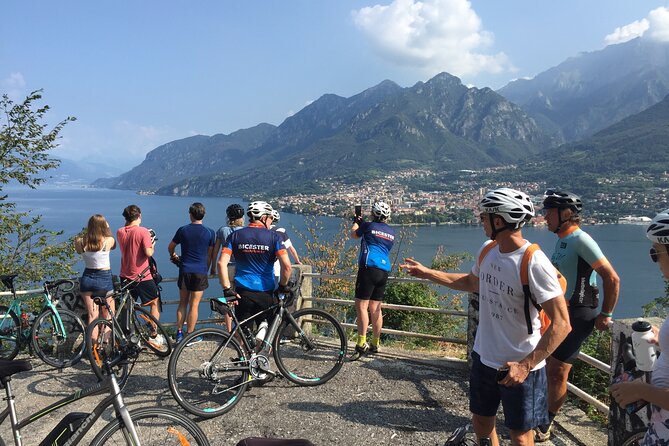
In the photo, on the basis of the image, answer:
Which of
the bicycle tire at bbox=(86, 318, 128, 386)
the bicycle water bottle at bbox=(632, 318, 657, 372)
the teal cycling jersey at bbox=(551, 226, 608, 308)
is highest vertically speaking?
the teal cycling jersey at bbox=(551, 226, 608, 308)

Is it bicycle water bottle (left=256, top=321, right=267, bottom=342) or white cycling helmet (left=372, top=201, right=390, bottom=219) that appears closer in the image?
bicycle water bottle (left=256, top=321, right=267, bottom=342)

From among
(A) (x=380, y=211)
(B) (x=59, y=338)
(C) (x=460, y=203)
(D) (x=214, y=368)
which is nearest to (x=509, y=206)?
(A) (x=380, y=211)

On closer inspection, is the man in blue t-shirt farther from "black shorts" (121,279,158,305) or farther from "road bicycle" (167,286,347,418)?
"road bicycle" (167,286,347,418)

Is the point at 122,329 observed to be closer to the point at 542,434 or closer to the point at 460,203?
the point at 542,434

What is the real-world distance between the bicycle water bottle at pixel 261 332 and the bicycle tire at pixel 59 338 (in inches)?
93.3

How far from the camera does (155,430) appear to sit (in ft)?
8.35

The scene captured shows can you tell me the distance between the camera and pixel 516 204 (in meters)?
2.49

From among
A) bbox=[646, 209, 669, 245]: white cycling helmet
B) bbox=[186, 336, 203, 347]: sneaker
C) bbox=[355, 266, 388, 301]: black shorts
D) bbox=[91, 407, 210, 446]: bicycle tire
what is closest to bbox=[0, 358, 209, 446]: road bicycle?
bbox=[91, 407, 210, 446]: bicycle tire

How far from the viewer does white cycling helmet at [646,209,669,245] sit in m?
1.95

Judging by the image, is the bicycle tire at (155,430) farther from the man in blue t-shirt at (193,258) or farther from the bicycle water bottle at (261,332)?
the man in blue t-shirt at (193,258)

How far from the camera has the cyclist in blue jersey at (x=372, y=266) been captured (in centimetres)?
530

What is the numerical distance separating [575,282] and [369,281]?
237cm

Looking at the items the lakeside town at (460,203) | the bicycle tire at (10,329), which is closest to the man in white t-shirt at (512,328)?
the bicycle tire at (10,329)

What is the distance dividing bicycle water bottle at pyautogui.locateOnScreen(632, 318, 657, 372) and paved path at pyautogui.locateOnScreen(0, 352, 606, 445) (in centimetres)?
175
